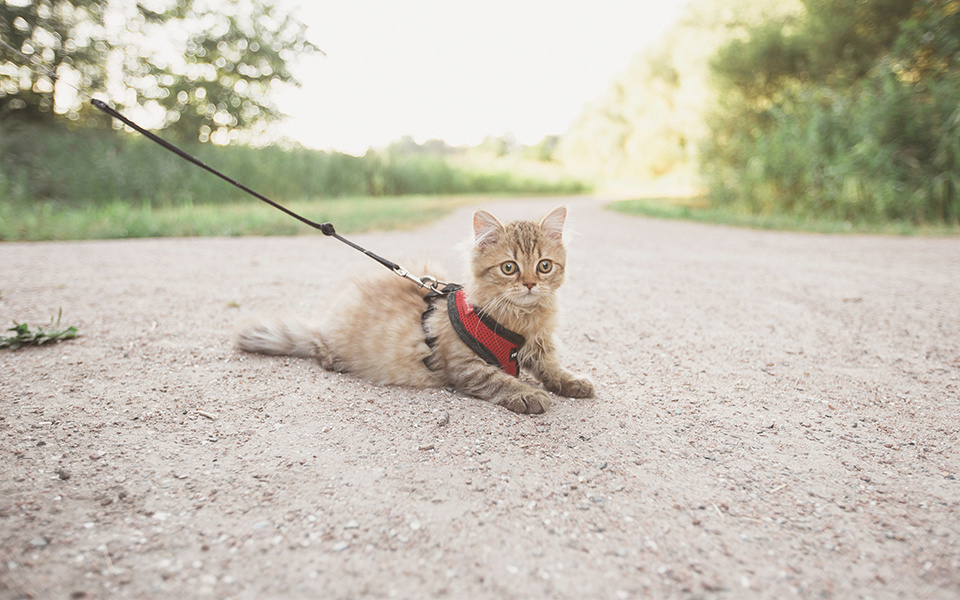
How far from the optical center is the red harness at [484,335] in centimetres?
246

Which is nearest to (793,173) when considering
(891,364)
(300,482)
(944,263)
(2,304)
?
(944,263)

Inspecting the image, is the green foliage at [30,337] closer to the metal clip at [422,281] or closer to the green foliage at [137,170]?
the metal clip at [422,281]

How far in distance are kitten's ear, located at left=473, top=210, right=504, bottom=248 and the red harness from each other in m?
0.33

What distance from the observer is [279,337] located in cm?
295

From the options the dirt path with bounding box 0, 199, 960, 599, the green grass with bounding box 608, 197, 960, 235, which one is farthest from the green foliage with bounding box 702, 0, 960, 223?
the dirt path with bounding box 0, 199, 960, 599

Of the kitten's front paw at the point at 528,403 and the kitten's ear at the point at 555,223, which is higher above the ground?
the kitten's ear at the point at 555,223

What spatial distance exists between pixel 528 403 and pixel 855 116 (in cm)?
988

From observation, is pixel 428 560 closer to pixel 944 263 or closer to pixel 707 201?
pixel 944 263

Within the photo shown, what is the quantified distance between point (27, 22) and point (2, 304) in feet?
37.7

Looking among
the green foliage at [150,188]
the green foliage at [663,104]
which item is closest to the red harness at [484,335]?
the green foliage at [150,188]

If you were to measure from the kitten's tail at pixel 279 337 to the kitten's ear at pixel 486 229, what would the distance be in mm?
1113

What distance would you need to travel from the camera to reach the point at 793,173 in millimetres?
10016

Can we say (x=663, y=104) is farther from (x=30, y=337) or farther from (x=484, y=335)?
(x=30, y=337)

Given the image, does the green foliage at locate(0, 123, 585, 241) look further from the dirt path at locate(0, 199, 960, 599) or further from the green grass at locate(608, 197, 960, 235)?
the green grass at locate(608, 197, 960, 235)
